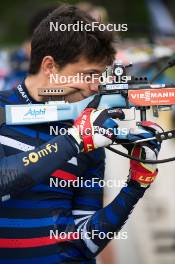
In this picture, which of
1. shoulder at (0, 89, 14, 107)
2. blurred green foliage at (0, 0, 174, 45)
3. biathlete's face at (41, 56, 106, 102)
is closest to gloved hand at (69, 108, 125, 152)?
biathlete's face at (41, 56, 106, 102)

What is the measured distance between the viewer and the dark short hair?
2.89 metres

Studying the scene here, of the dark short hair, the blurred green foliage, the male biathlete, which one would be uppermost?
the blurred green foliage

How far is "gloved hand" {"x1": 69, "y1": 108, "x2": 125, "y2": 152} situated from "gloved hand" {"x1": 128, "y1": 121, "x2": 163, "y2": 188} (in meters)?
0.13

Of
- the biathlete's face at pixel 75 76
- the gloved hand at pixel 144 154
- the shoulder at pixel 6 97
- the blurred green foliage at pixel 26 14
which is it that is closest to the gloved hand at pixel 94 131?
the gloved hand at pixel 144 154

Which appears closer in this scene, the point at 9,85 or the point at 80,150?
the point at 80,150

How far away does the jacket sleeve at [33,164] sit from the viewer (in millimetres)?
2562

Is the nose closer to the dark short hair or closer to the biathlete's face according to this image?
the biathlete's face

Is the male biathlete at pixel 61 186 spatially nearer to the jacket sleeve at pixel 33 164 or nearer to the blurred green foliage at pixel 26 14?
the jacket sleeve at pixel 33 164

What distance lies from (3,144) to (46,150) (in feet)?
0.87

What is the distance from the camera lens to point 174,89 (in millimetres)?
2688

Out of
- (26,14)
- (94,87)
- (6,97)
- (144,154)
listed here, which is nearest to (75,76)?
(94,87)

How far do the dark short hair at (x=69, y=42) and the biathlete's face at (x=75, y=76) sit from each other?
0.07 ft

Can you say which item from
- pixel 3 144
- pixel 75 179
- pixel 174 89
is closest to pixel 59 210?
pixel 75 179

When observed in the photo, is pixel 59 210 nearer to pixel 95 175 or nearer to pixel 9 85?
pixel 95 175
